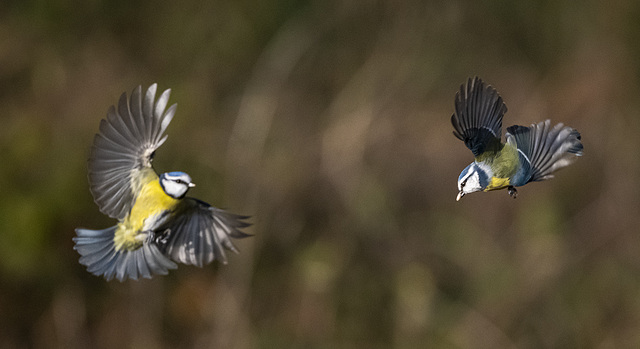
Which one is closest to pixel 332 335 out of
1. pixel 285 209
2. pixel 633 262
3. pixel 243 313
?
pixel 243 313

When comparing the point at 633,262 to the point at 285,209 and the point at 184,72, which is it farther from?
the point at 184,72

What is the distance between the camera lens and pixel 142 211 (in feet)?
3.87

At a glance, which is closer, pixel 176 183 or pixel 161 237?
pixel 176 183

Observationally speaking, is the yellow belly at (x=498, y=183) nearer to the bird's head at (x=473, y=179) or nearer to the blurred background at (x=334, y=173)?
the bird's head at (x=473, y=179)

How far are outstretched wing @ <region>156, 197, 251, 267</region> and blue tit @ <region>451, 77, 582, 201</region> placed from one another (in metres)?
0.44

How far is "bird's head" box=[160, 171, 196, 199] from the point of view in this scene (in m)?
0.90

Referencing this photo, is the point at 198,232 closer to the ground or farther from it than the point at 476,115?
closer to the ground

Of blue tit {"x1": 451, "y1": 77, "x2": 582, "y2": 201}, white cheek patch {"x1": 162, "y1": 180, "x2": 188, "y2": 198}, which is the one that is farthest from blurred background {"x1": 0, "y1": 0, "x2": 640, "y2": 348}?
blue tit {"x1": 451, "y1": 77, "x2": 582, "y2": 201}

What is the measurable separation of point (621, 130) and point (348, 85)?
2223 mm

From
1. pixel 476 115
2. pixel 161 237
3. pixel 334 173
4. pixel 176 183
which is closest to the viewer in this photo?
pixel 476 115

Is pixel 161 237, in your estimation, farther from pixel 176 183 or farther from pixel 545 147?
pixel 545 147

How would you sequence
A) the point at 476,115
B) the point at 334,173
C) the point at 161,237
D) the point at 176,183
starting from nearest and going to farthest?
the point at 476,115 < the point at 176,183 < the point at 161,237 < the point at 334,173

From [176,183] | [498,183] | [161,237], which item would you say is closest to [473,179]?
[498,183]

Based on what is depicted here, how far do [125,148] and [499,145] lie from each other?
0.64 m
